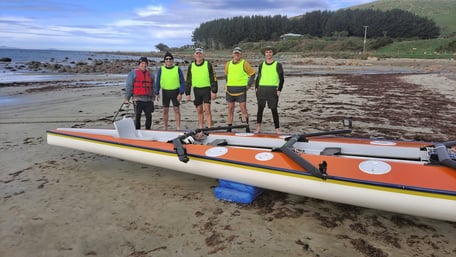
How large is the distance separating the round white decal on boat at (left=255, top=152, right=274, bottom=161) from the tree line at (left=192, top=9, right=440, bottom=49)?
85.1 metres

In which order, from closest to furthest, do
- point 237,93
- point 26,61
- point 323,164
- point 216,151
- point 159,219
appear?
1. point 323,164
2. point 159,219
3. point 216,151
4. point 237,93
5. point 26,61

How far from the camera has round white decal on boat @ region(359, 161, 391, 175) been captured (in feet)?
11.2

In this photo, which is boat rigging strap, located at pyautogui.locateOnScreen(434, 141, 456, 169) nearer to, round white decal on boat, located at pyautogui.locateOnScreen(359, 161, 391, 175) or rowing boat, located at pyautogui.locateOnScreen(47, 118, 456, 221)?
rowing boat, located at pyautogui.locateOnScreen(47, 118, 456, 221)

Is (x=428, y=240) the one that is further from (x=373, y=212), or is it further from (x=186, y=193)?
(x=186, y=193)

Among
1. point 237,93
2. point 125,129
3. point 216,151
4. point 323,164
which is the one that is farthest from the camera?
point 237,93

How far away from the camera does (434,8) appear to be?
124750 mm

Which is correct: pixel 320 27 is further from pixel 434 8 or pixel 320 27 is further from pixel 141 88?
pixel 141 88

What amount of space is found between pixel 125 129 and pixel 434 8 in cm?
14823

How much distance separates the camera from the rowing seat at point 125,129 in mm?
5793

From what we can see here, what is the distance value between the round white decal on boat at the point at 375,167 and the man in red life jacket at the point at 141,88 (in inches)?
167

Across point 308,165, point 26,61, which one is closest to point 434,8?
point 26,61

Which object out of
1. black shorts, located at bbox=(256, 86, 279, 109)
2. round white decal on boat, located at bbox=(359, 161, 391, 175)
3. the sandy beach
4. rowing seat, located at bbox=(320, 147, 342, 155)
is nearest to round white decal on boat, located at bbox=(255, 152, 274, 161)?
the sandy beach

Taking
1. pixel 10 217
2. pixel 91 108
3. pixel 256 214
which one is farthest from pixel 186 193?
pixel 91 108

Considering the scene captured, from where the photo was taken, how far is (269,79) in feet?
20.9
